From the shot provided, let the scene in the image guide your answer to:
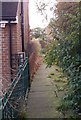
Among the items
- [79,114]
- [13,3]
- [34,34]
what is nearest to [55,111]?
[79,114]

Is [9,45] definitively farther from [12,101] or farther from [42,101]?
[12,101]

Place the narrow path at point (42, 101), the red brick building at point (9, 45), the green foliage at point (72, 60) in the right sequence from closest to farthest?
the green foliage at point (72, 60) → the narrow path at point (42, 101) → the red brick building at point (9, 45)

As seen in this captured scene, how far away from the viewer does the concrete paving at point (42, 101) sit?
6.50 metres

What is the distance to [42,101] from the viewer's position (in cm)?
784

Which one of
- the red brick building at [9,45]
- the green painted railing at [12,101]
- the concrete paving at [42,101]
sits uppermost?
the red brick building at [9,45]

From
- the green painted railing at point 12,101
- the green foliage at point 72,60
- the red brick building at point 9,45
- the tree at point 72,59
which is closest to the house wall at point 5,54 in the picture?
the red brick building at point 9,45

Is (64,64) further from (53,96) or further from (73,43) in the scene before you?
(53,96)

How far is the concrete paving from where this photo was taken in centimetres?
650

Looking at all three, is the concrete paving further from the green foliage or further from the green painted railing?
the green painted railing

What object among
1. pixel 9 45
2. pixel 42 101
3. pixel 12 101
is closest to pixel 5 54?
pixel 9 45

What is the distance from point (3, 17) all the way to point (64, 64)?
281cm

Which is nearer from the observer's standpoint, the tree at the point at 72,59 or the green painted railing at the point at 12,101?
the green painted railing at the point at 12,101

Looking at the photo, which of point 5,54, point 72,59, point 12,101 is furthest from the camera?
point 5,54

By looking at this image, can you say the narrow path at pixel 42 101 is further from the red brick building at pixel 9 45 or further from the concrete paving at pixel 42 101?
the red brick building at pixel 9 45
